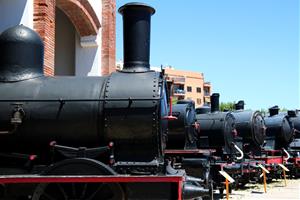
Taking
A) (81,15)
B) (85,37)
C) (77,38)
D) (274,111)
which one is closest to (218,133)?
(85,37)

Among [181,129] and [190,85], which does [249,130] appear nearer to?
[181,129]

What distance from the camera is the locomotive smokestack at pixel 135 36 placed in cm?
663

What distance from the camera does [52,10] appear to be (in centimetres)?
1033

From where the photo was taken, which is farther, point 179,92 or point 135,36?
point 179,92

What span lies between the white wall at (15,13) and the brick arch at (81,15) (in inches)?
89.5

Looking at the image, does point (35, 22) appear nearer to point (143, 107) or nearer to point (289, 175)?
point (143, 107)

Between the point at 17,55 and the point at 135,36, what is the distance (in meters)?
1.69

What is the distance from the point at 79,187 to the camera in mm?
5859

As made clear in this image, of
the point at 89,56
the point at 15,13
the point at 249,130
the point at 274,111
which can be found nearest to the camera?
the point at 15,13

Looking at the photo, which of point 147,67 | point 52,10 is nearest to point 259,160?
point 52,10

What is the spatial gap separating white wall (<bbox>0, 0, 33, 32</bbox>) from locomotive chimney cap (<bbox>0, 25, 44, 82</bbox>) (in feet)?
10.3

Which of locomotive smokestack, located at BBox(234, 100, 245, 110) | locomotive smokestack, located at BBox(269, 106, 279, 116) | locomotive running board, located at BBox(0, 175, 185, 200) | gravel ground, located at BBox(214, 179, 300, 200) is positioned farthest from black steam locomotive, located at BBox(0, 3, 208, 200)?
locomotive smokestack, located at BBox(269, 106, 279, 116)

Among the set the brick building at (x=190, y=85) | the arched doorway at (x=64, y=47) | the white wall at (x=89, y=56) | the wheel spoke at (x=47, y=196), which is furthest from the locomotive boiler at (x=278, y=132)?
the brick building at (x=190, y=85)

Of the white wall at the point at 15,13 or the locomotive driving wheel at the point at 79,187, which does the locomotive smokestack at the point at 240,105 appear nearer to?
the white wall at the point at 15,13
